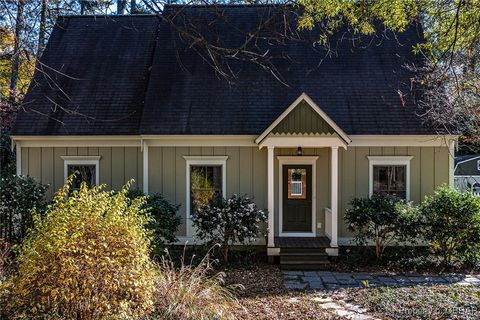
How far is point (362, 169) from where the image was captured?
1104cm

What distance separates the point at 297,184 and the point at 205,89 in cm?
383

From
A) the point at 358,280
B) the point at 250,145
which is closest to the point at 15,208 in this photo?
the point at 250,145

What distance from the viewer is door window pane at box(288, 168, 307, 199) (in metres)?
11.3

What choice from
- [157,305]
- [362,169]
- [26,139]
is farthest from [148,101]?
[157,305]

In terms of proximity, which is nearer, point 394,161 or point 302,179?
point 394,161

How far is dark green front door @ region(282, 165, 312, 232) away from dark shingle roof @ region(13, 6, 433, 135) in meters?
1.53

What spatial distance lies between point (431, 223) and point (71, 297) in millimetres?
8008

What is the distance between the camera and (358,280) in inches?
335

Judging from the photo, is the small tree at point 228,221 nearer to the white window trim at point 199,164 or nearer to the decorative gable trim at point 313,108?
the white window trim at point 199,164

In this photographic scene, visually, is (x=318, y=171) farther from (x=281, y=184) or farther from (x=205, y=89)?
(x=205, y=89)

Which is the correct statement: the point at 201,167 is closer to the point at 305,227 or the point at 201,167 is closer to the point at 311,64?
the point at 305,227

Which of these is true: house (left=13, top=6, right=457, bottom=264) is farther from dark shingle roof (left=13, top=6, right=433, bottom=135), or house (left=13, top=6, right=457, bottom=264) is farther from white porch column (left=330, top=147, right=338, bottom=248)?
white porch column (left=330, top=147, right=338, bottom=248)

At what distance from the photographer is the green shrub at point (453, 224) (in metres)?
9.16

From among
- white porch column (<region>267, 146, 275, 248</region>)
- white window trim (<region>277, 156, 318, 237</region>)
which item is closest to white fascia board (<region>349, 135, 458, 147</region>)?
white window trim (<region>277, 156, 318, 237</region>)
